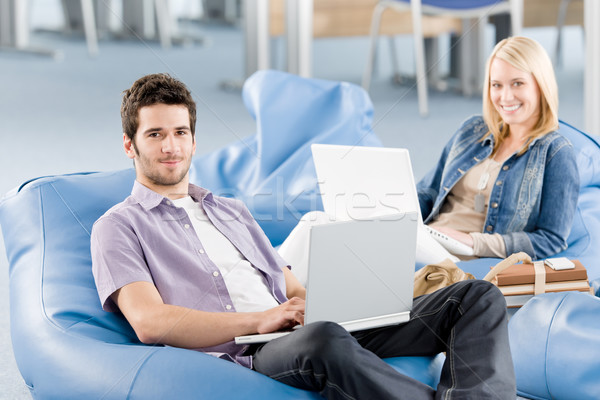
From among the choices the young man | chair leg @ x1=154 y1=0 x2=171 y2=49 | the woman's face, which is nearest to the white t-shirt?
the young man

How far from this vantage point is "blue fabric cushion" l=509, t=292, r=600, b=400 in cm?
178

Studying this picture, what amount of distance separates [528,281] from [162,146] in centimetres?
91

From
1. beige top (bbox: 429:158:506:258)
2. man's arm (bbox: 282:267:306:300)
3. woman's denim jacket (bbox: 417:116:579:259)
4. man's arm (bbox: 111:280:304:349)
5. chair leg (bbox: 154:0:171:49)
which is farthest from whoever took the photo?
chair leg (bbox: 154:0:171:49)

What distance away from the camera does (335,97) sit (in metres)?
3.00

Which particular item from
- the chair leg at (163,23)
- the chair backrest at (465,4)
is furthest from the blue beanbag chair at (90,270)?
the chair leg at (163,23)

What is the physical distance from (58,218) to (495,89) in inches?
48.6

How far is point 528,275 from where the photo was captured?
196 centimetres

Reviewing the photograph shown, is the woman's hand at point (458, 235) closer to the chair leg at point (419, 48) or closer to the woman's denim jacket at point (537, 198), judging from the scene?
the woman's denim jacket at point (537, 198)

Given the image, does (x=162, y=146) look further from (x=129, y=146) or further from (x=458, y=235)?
(x=458, y=235)

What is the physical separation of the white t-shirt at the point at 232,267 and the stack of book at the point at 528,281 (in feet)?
1.86

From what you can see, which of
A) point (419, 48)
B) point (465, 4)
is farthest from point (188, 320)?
point (465, 4)

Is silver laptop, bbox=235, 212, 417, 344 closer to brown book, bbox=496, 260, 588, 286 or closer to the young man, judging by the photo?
the young man

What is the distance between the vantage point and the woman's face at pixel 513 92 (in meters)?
2.30

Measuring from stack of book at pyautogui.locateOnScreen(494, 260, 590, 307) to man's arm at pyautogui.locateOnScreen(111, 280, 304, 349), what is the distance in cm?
60
